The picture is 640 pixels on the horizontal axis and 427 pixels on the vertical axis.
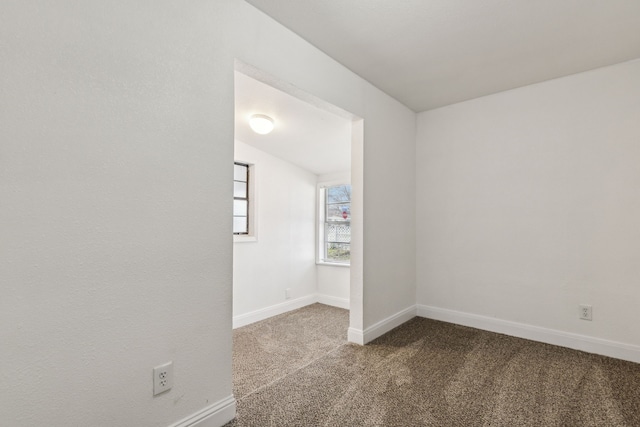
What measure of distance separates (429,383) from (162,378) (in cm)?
161

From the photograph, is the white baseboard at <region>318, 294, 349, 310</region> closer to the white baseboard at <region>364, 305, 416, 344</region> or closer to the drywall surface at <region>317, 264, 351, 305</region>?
the drywall surface at <region>317, 264, 351, 305</region>

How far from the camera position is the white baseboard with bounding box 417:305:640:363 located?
8.05 ft

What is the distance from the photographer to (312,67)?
2270mm

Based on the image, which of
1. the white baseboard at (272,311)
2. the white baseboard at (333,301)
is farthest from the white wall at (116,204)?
the white baseboard at (333,301)

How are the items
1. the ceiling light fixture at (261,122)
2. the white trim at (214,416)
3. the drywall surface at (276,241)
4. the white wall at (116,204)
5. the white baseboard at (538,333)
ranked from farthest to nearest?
the drywall surface at (276,241), the ceiling light fixture at (261,122), the white baseboard at (538,333), the white trim at (214,416), the white wall at (116,204)

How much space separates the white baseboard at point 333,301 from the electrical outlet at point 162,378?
113 inches

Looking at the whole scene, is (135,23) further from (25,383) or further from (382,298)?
(382,298)

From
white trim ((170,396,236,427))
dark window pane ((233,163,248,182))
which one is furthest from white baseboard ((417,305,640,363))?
dark window pane ((233,163,248,182))

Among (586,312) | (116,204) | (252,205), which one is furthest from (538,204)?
(116,204)

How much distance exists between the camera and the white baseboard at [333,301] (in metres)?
4.14

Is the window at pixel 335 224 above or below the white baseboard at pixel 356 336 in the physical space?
above

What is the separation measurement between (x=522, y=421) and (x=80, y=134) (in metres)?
2.51

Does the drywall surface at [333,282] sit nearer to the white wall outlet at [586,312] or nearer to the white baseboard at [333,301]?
the white baseboard at [333,301]

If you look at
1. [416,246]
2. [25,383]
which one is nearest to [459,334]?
[416,246]
